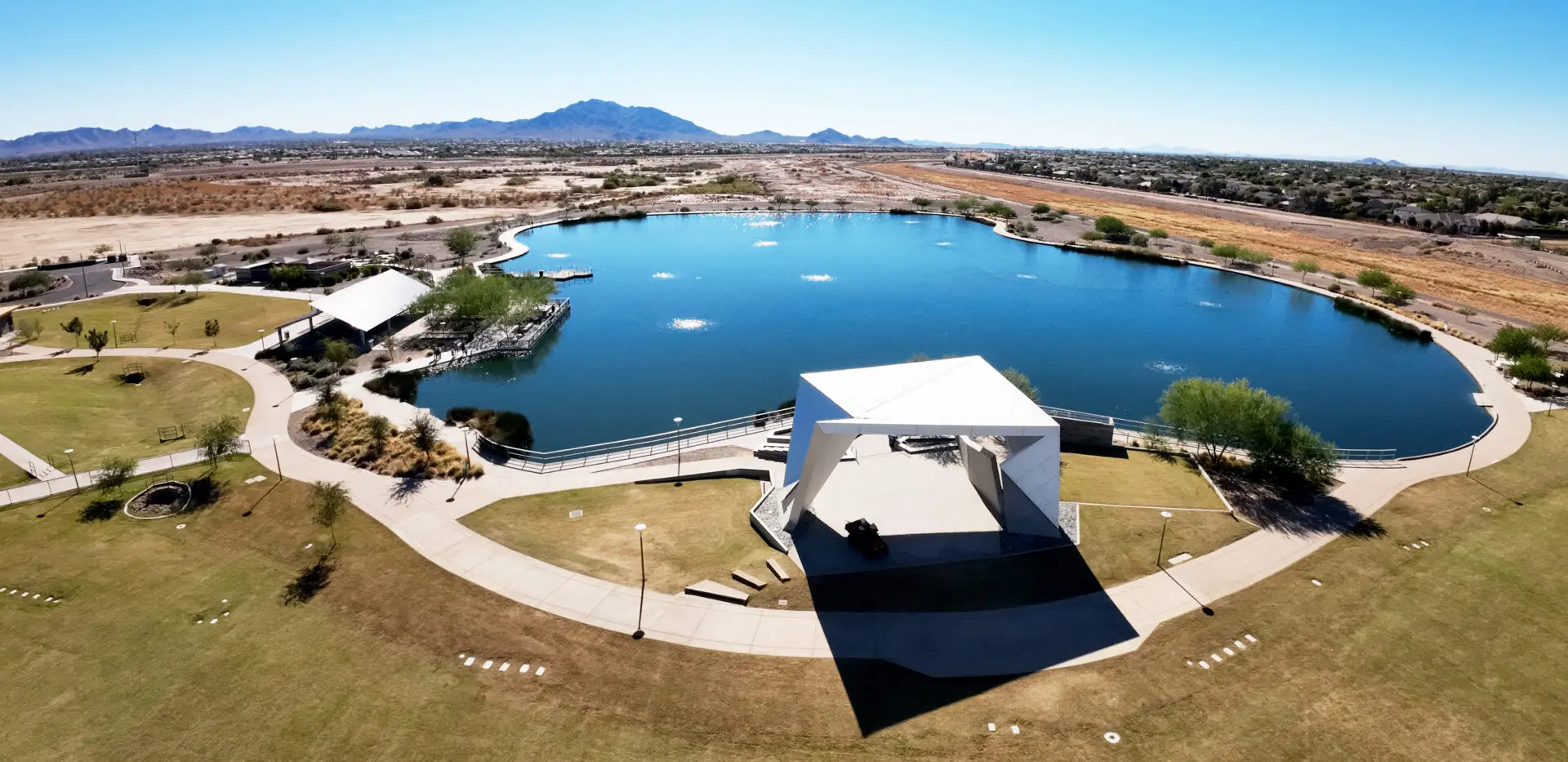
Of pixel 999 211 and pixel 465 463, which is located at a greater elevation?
pixel 999 211

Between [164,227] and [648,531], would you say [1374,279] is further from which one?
[164,227]

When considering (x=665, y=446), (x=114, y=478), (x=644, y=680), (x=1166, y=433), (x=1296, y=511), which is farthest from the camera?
(x=1166, y=433)

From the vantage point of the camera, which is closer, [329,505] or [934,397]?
[329,505]

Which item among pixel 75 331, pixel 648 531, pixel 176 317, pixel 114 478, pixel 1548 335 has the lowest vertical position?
pixel 648 531

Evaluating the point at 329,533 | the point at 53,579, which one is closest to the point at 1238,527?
the point at 329,533

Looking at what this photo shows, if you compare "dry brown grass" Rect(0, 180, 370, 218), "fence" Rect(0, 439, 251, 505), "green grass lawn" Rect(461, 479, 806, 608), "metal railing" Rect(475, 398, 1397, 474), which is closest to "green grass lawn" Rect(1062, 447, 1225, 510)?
"metal railing" Rect(475, 398, 1397, 474)

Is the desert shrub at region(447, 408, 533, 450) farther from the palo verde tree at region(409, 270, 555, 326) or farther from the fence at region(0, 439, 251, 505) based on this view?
the palo verde tree at region(409, 270, 555, 326)

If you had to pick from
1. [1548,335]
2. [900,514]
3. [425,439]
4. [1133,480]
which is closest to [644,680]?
[900,514]

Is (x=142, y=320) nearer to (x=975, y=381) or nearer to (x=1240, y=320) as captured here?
(x=975, y=381)
